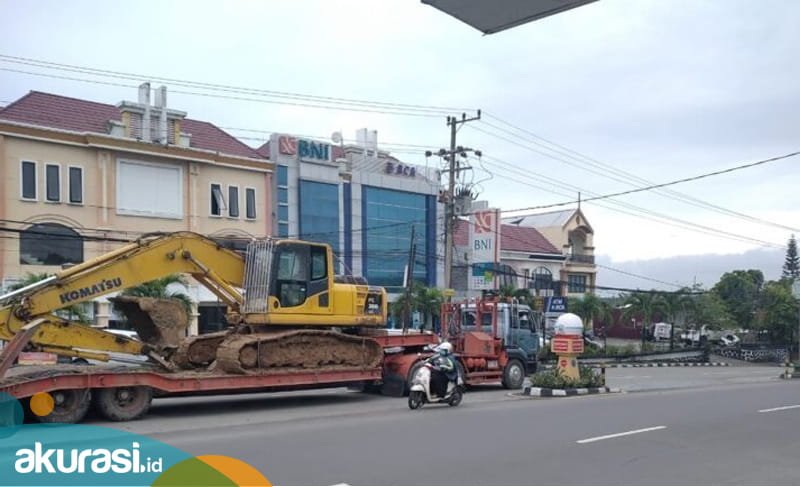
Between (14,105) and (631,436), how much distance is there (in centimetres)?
2900

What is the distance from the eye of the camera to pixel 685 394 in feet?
66.2

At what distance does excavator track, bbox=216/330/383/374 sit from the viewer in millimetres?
15914

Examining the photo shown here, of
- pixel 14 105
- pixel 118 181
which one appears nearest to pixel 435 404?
pixel 118 181

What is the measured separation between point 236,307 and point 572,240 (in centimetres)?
4862

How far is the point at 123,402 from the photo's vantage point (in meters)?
14.3

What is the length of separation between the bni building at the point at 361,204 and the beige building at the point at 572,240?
17461 millimetres

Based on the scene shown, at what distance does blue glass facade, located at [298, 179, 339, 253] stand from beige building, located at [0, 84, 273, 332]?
1819 mm

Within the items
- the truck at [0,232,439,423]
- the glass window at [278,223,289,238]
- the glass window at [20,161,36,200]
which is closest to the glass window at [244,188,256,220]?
the glass window at [278,223,289,238]

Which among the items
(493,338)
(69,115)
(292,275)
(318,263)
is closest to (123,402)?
(292,275)

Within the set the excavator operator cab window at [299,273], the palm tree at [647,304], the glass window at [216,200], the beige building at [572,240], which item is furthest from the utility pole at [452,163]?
the beige building at [572,240]

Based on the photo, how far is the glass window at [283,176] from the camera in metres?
38.2

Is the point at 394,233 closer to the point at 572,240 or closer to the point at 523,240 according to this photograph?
the point at 523,240

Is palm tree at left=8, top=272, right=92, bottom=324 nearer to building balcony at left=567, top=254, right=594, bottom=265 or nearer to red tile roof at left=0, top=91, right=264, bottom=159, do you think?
red tile roof at left=0, top=91, right=264, bottom=159

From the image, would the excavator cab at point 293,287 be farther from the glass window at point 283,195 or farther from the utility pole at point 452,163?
the glass window at point 283,195
